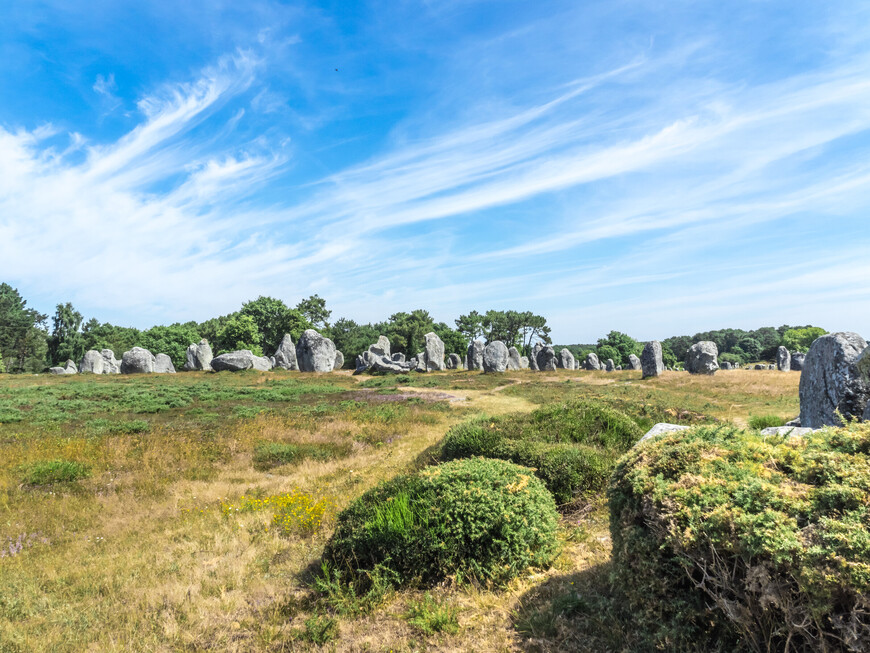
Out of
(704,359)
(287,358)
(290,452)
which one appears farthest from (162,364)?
(704,359)

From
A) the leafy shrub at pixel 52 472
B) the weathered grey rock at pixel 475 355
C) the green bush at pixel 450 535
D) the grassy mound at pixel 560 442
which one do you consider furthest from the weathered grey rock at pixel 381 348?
the green bush at pixel 450 535

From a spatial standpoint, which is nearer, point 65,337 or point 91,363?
point 91,363

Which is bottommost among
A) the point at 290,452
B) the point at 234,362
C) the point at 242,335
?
the point at 290,452

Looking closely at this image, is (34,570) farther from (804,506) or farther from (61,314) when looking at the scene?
(61,314)

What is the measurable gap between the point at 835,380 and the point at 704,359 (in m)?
31.8

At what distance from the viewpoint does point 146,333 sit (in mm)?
73688

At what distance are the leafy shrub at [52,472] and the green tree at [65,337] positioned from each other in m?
77.6

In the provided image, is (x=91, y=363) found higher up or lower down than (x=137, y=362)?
higher up

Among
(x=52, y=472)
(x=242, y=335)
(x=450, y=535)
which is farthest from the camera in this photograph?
(x=242, y=335)

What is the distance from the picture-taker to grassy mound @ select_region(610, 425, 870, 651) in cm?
246

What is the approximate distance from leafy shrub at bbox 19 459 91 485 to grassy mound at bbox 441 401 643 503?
334 inches

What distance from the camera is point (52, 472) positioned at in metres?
10.3

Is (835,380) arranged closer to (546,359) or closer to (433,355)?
(433,355)

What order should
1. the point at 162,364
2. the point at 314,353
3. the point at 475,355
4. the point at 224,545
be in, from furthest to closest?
the point at 162,364 → the point at 475,355 → the point at 314,353 → the point at 224,545
